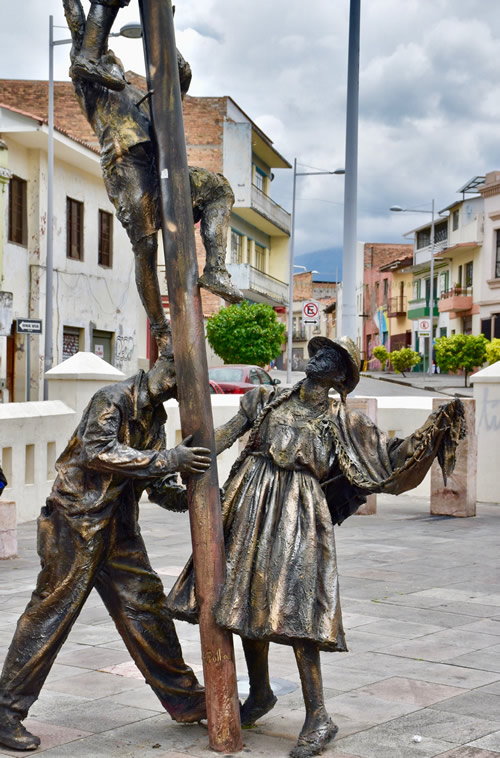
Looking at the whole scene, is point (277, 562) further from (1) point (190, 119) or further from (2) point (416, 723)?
(1) point (190, 119)

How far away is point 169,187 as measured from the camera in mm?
4570

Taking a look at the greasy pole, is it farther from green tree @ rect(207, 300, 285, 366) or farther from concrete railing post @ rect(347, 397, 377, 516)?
green tree @ rect(207, 300, 285, 366)

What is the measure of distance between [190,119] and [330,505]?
3824cm

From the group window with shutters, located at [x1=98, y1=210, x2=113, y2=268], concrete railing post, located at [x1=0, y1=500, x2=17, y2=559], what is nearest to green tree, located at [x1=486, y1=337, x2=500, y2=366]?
window with shutters, located at [x1=98, y1=210, x2=113, y2=268]

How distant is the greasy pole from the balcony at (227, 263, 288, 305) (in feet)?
111

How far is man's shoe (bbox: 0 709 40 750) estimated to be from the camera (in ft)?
14.7

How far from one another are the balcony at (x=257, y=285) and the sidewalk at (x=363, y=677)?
30.2m

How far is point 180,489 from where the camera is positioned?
16.0 feet

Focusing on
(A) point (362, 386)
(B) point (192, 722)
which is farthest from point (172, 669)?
(A) point (362, 386)

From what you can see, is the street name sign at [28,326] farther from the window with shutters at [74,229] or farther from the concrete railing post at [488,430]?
the concrete railing post at [488,430]

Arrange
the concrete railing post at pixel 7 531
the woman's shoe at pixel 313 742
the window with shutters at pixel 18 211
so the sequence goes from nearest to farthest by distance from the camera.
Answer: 1. the woman's shoe at pixel 313 742
2. the concrete railing post at pixel 7 531
3. the window with shutters at pixel 18 211

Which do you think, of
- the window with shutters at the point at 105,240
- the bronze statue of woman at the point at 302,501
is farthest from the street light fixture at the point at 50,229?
the bronze statue of woman at the point at 302,501

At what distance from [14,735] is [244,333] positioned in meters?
31.3

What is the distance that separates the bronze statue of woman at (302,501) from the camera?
4.43 m
